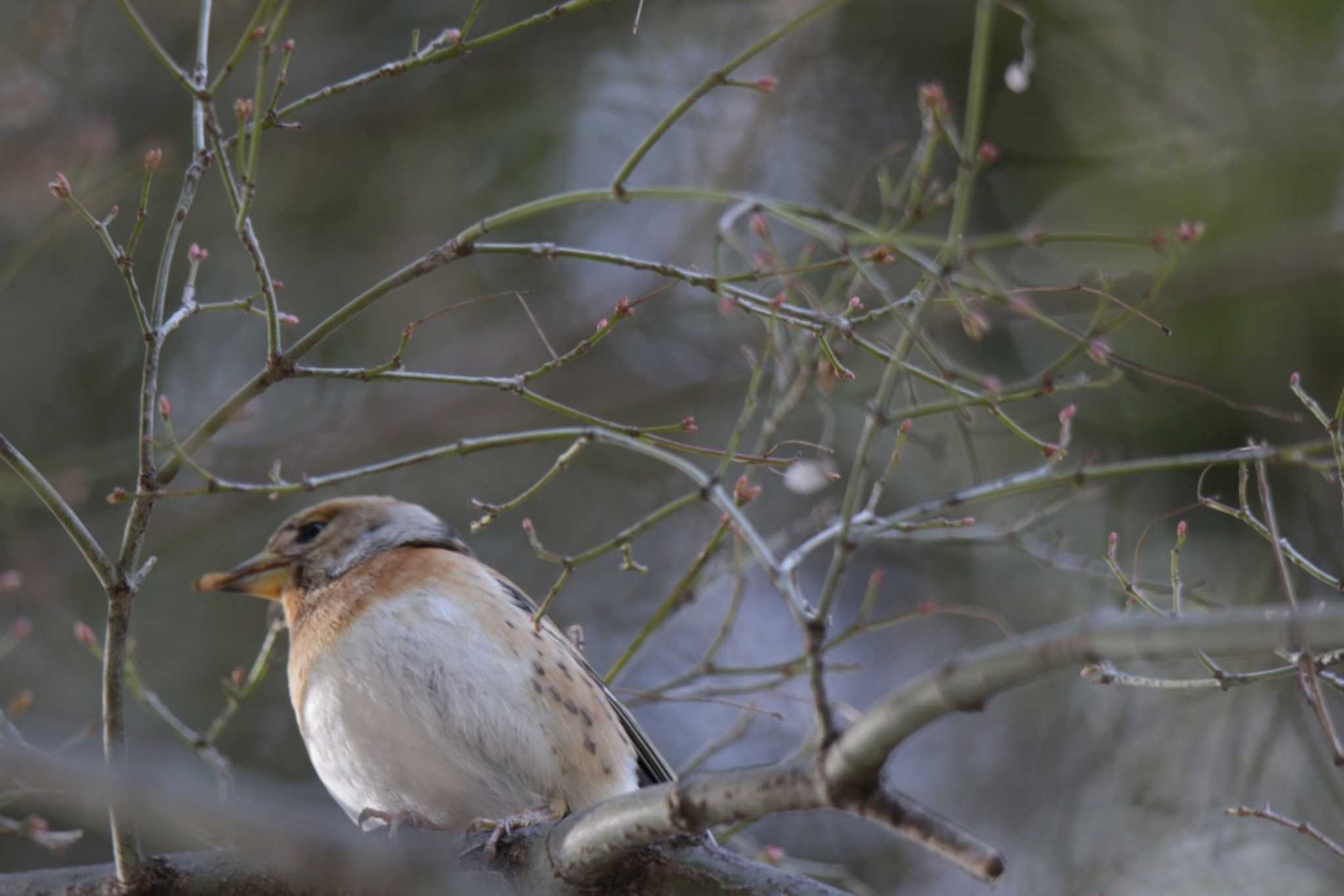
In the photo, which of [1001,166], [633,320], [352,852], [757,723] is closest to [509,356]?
[633,320]

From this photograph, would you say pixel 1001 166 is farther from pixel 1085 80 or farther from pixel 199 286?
pixel 199 286

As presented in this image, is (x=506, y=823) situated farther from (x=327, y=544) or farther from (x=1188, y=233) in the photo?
(x=1188, y=233)

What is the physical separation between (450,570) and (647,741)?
804 millimetres

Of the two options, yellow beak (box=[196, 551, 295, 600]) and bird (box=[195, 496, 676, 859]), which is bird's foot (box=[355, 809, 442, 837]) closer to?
bird (box=[195, 496, 676, 859])

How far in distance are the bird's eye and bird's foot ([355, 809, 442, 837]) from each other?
3.73ft

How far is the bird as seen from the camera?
12.4ft

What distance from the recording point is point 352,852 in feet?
7.41

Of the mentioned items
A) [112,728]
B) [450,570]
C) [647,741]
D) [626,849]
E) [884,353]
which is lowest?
[647,741]

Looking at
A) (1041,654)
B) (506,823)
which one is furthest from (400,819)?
(1041,654)

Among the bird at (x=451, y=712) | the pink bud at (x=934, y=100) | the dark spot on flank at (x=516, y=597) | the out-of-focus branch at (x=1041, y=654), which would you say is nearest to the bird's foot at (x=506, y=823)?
the bird at (x=451, y=712)

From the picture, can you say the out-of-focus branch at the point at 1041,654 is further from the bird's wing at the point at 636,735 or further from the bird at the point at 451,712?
the bird's wing at the point at 636,735

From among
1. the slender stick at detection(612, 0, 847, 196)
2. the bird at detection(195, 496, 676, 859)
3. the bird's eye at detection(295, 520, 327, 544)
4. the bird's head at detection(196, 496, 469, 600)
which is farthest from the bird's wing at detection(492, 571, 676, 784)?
the slender stick at detection(612, 0, 847, 196)

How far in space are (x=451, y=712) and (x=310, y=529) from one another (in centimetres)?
123

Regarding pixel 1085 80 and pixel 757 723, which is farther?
pixel 1085 80
